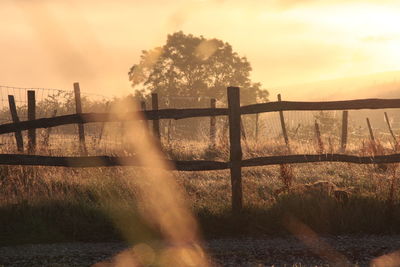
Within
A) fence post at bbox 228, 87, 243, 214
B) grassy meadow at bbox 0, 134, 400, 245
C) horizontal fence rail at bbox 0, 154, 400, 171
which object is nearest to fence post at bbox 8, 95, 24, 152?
grassy meadow at bbox 0, 134, 400, 245

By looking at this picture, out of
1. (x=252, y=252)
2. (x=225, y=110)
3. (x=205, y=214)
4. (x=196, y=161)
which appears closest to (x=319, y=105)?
(x=225, y=110)

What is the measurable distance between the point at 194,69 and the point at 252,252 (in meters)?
40.2

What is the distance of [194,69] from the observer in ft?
151

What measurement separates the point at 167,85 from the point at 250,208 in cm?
3802

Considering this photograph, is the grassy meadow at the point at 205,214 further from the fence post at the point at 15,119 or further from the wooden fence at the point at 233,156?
the fence post at the point at 15,119

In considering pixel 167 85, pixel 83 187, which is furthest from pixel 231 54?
pixel 83 187

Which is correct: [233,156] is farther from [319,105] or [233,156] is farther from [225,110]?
[319,105]

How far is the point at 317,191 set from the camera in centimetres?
824

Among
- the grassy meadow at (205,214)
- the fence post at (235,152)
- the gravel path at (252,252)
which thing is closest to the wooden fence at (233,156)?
the fence post at (235,152)

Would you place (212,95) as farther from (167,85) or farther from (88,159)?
(88,159)

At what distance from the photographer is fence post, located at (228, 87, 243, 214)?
771cm

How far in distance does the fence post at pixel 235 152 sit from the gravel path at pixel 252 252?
0.90 m

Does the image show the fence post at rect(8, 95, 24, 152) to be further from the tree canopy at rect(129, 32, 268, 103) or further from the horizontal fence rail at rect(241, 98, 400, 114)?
the tree canopy at rect(129, 32, 268, 103)

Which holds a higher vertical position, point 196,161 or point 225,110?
point 225,110
